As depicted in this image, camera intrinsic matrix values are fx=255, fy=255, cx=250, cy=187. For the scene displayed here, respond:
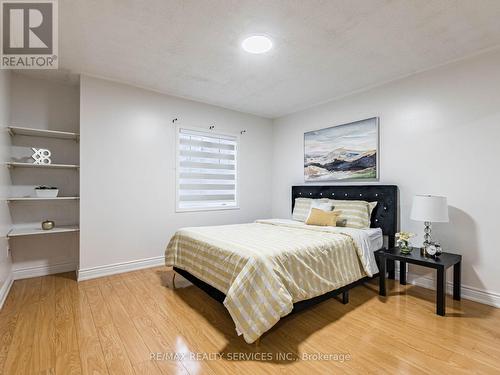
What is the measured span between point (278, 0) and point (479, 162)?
2.54 m

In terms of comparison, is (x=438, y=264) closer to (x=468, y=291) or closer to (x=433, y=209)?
(x=433, y=209)

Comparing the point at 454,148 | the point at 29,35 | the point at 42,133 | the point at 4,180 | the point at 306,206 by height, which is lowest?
the point at 306,206

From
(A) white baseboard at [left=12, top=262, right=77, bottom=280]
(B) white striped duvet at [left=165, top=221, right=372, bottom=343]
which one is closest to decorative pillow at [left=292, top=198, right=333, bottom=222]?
(B) white striped duvet at [left=165, top=221, right=372, bottom=343]

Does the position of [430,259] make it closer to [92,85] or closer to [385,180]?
[385,180]

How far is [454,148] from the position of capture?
110 inches

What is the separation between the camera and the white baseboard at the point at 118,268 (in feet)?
10.5

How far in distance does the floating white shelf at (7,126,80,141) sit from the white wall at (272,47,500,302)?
3957mm

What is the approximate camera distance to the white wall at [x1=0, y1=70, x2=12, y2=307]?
8.34 feet

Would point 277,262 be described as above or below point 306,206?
below

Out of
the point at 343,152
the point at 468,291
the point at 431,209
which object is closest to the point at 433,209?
the point at 431,209

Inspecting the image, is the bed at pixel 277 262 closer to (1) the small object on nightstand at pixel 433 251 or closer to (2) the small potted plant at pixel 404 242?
(2) the small potted plant at pixel 404 242

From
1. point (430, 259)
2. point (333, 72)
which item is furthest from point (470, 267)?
point (333, 72)

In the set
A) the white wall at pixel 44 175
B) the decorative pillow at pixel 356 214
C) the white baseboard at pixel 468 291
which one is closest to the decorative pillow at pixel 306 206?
the decorative pillow at pixel 356 214

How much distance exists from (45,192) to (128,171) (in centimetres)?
95
